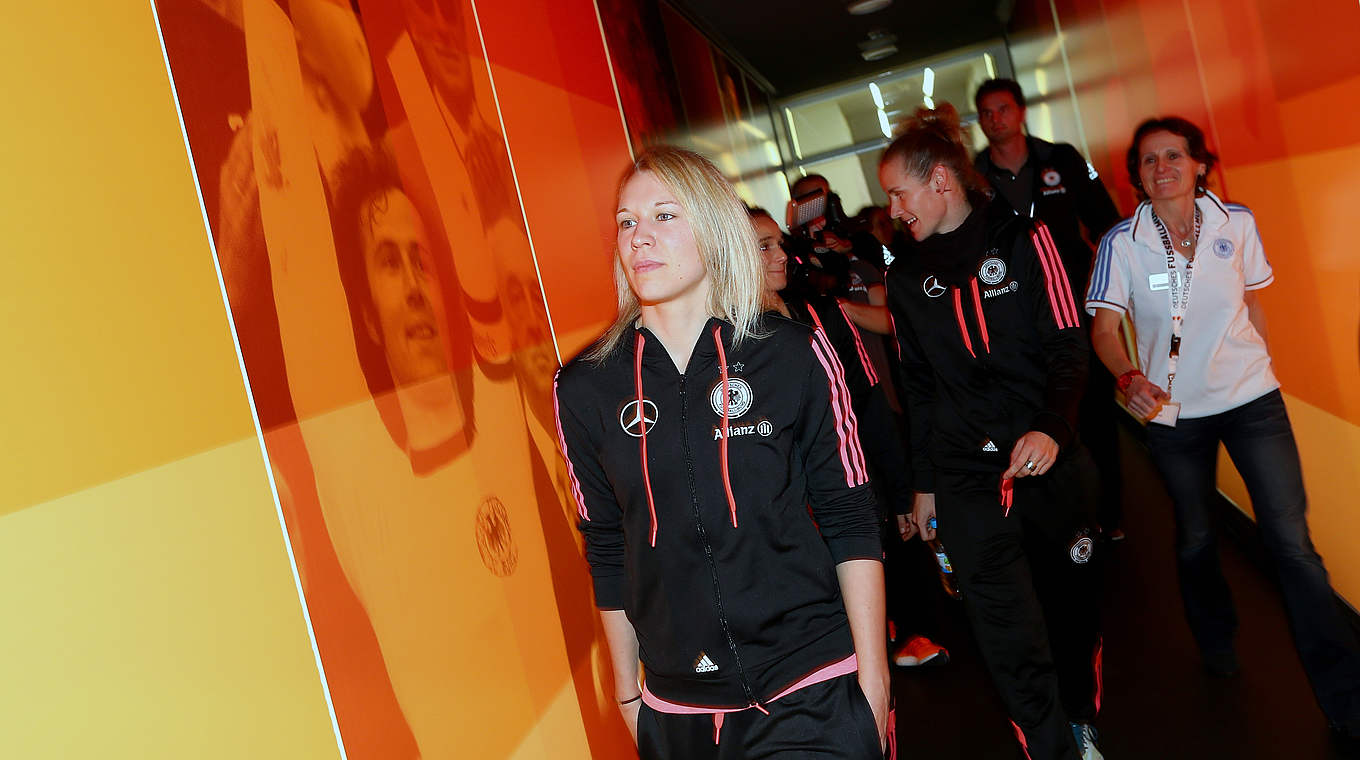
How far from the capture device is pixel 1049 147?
4824mm

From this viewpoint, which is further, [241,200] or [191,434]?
[241,200]

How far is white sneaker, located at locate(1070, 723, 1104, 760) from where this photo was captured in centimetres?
296

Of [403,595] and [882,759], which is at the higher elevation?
[403,595]

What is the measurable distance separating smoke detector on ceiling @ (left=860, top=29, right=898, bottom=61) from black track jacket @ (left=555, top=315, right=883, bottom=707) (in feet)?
32.0

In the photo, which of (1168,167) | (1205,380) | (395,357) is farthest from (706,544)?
(1168,167)

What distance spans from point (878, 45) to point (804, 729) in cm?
1071

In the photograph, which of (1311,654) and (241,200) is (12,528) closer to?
(241,200)

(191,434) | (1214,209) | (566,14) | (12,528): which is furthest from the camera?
(566,14)

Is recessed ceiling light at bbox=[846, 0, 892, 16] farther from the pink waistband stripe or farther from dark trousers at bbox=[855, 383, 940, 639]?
the pink waistband stripe

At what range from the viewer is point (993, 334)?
2.79 meters

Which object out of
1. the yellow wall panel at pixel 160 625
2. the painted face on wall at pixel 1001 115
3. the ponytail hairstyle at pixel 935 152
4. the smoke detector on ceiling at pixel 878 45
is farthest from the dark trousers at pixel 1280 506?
the smoke detector on ceiling at pixel 878 45

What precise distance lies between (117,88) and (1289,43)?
3317mm

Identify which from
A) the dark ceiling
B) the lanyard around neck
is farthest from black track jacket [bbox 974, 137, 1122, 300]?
the dark ceiling

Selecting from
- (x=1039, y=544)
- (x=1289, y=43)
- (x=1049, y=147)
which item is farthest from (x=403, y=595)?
(x=1049, y=147)
